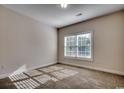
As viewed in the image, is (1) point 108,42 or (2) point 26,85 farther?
(1) point 108,42

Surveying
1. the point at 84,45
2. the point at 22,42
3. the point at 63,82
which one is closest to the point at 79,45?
the point at 84,45

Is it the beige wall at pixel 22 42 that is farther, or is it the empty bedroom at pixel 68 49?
the beige wall at pixel 22 42

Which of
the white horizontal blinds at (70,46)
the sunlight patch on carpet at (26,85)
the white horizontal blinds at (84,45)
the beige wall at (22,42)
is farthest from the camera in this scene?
the white horizontal blinds at (70,46)

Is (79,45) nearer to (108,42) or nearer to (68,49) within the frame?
(68,49)

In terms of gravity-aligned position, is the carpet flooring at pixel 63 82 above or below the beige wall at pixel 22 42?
below

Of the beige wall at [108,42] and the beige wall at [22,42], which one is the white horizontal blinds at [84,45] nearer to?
the beige wall at [108,42]

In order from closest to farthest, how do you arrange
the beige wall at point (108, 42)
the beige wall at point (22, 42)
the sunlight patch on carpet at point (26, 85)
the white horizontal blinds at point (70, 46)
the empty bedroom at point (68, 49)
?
the sunlight patch on carpet at point (26, 85)
the empty bedroom at point (68, 49)
the beige wall at point (22, 42)
the beige wall at point (108, 42)
the white horizontal blinds at point (70, 46)

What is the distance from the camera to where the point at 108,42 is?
12.1 ft

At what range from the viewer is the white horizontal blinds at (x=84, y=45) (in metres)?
4.41

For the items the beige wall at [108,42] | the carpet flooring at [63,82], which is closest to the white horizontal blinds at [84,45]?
the beige wall at [108,42]

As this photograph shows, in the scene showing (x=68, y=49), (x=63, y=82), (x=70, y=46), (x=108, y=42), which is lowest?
(x=63, y=82)

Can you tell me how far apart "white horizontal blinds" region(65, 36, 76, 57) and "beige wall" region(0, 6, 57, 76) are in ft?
3.47

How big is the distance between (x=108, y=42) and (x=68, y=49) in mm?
2407

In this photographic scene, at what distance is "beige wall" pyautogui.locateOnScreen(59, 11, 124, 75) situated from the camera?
3.38 m
